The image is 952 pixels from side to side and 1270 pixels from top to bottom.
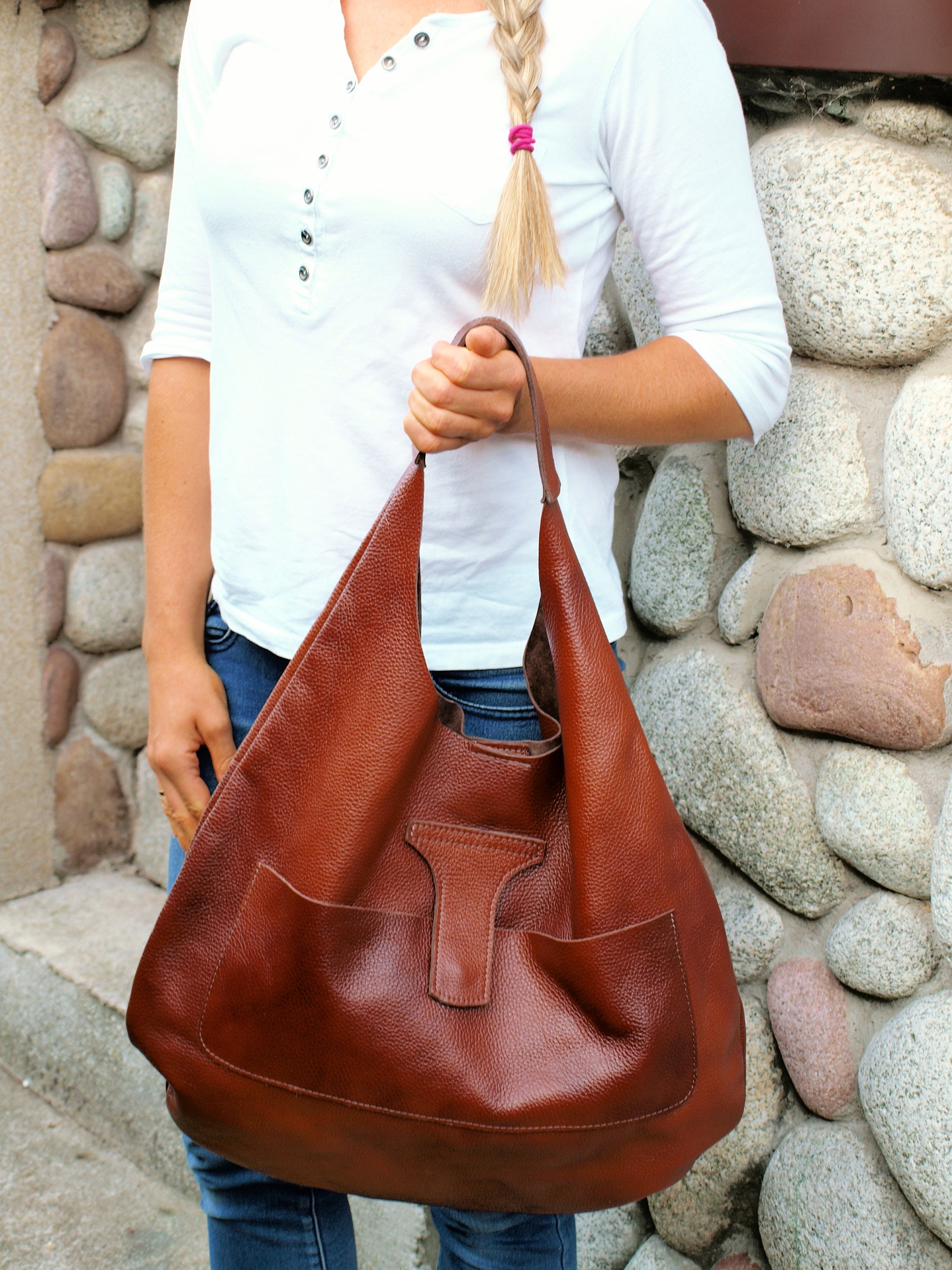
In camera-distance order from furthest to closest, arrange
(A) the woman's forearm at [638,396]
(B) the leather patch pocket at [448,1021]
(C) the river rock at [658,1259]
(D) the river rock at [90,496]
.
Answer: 1. (D) the river rock at [90,496]
2. (C) the river rock at [658,1259]
3. (A) the woman's forearm at [638,396]
4. (B) the leather patch pocket at [448,1021]

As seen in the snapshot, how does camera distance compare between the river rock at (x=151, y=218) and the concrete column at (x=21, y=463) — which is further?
the river rock at (x=151, y=218)

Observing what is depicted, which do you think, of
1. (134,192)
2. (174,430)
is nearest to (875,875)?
(174,430)

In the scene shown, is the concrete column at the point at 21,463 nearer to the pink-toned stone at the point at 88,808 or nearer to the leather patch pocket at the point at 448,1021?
the pink-toned stone at the point at 88,808

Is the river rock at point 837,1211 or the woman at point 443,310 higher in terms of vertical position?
the woman at point 443,310

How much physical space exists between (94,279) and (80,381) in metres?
0.15

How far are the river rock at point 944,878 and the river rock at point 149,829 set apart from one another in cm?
127

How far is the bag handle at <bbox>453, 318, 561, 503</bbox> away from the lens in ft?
2.26

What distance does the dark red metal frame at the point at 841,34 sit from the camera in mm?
838

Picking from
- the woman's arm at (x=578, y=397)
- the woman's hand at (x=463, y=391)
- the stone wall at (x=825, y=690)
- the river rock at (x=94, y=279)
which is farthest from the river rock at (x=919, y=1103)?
the river rock at (x=94, y=279)

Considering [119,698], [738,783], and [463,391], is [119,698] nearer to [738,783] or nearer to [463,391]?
[738,783]

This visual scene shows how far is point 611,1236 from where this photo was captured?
1.21m

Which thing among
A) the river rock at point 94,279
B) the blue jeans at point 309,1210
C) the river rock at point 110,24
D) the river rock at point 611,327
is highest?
the river rock at point 110,24

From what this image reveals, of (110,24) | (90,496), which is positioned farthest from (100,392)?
(110,24)

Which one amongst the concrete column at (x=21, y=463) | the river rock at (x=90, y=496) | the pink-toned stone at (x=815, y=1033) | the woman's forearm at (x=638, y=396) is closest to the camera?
the woman's forearm at (x=638, y=396)
